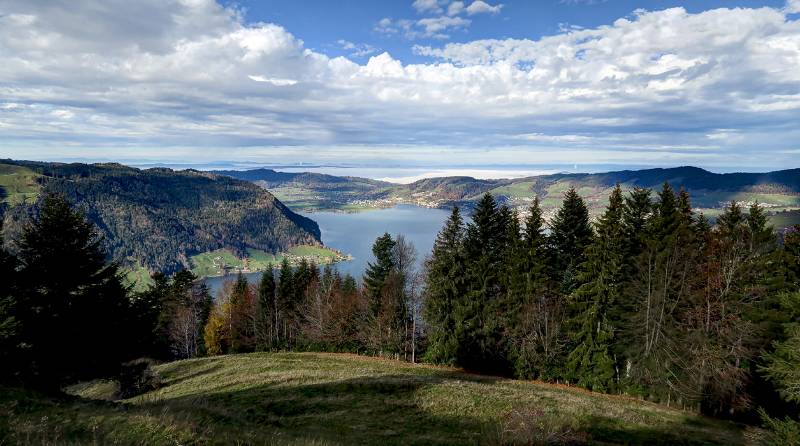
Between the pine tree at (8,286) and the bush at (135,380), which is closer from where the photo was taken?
the pine tree at (8,286)

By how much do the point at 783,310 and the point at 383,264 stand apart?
37995mm

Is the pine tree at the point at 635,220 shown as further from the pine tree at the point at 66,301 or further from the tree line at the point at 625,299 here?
the pine tree at the point at 66,301

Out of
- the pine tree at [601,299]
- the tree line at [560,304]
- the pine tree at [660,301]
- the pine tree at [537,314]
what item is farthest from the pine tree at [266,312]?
the pine tree at [660,301]

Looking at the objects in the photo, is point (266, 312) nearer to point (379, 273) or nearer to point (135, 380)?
point (379, 273)

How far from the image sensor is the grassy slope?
10180 millimetres

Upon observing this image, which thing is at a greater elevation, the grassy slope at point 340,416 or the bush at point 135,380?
the grassy slope at point 340,416

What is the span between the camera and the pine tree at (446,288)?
39969mm

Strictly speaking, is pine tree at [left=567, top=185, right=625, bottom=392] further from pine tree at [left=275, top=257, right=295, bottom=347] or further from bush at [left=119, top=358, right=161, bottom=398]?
pine tree at [left=275, top=257, right=295, bottom=347]

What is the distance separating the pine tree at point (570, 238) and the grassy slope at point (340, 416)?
9.79m

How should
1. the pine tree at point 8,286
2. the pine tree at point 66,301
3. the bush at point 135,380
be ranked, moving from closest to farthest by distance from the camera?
the pine tree at point 8,286, the pine tree at point 66,301, the bush at point 135,380

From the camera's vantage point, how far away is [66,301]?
2277 cm

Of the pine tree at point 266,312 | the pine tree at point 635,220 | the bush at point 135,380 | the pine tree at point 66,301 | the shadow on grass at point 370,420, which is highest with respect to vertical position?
the pine tree at point 635,220

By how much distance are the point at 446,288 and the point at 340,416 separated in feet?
73.8

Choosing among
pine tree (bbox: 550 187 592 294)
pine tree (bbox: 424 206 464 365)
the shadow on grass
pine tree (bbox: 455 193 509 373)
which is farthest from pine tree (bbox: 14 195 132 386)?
pine tree (bbox: 550 187 592 294)
